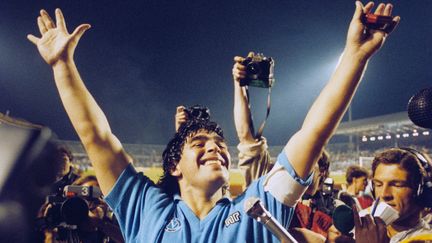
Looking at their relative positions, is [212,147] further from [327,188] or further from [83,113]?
[327,188]

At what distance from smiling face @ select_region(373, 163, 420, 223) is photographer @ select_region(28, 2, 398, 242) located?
1088 millimetres

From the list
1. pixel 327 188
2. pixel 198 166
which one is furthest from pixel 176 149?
pixel 327 188

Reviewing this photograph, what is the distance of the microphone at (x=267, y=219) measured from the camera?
4.73 ft

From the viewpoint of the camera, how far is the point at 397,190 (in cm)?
282

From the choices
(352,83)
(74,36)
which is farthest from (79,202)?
(352,83)

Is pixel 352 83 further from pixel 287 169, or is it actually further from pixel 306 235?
pixel 306 235

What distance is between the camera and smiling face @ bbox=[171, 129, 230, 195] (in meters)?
2.29

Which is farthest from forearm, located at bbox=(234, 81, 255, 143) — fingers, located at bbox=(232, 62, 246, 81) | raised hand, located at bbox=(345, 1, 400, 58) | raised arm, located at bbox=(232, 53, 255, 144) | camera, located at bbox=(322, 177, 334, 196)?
camera, located at bbox=(322, 177, 334, 196)

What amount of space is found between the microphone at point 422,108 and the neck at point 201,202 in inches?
45.5

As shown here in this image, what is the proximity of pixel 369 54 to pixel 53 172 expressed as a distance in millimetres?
1508

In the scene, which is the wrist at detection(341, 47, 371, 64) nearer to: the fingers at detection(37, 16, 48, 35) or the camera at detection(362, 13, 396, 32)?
the camera at detection(362, 13, 396, 32)

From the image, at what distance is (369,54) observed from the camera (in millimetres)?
1901

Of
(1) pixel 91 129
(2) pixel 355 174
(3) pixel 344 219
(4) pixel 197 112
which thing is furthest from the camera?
(2) pixel 355 174

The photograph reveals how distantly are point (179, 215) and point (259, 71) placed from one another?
39.8 inches
